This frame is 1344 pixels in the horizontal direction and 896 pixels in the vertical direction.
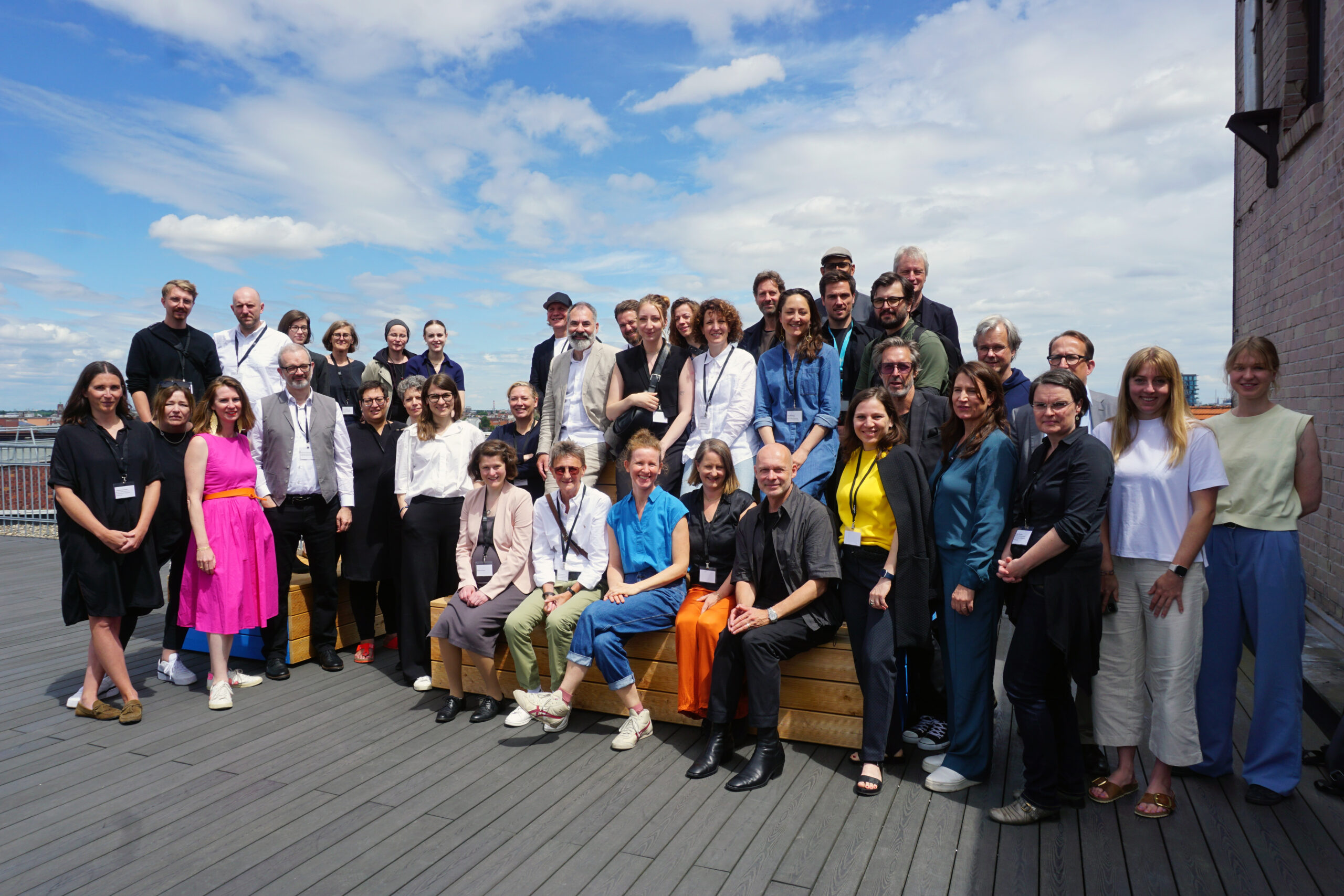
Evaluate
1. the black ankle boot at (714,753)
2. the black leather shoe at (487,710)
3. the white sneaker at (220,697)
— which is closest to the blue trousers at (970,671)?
the black ankle boot at (714,753)

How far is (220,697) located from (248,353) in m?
2.42

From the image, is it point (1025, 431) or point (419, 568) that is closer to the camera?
point (1025, 431)

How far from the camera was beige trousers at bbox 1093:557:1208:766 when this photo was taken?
2943mm

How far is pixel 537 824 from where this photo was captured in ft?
9.80

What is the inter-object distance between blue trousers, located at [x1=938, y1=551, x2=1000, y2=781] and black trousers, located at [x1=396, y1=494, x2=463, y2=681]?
287 centimetres

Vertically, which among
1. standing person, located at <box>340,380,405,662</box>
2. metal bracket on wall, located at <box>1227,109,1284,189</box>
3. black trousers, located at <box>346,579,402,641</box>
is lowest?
black trousers, located at <box>346,579,402,641</box>

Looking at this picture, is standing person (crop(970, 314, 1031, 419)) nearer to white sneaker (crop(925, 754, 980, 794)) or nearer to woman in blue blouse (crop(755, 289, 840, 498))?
woman in blue blouse (crop(755, 289, 840, 498))

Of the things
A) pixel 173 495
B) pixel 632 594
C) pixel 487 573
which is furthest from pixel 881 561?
pixel 173 495

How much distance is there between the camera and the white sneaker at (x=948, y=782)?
3180 millimetres

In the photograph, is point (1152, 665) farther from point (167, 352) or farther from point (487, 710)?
point (167, 352)

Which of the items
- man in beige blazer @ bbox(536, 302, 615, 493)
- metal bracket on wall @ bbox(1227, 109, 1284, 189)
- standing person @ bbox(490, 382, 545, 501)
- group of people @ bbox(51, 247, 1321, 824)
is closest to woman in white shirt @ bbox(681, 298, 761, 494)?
group of people @ bbox(51, 247, 1321, 824)

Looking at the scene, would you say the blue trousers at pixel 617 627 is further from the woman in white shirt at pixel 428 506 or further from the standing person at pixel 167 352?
the standing person at pixel 167 352

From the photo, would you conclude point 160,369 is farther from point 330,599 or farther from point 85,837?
point 85,837

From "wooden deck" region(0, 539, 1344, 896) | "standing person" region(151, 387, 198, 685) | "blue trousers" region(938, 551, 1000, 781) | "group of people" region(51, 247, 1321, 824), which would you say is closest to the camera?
"wooden deck" region(0, 539, 1344, 896)
